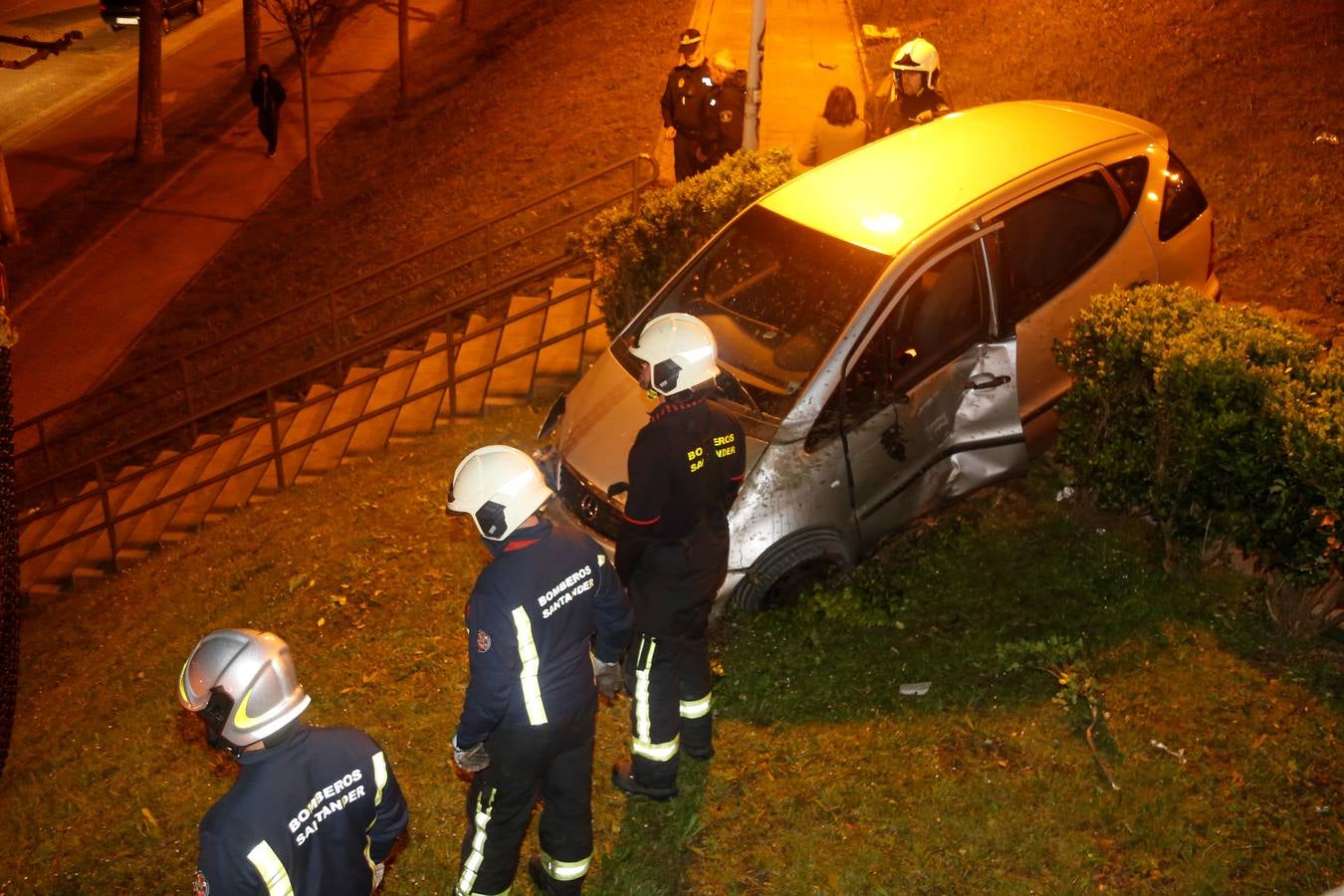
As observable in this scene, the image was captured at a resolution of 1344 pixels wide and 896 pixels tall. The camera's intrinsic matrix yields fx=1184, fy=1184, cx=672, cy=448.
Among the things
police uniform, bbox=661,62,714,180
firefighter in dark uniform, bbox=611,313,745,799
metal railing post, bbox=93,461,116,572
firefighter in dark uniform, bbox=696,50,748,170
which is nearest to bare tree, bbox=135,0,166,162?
metal railing post, bbox=93,461,116,572

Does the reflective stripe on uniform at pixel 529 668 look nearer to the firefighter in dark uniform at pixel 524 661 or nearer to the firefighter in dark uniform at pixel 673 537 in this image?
the firefighter in dark uniform at pixel 524 661

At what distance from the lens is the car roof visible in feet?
20.7

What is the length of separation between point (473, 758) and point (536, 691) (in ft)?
1.16

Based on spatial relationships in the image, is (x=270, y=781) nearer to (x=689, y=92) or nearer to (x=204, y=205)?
(x=689, y=92)

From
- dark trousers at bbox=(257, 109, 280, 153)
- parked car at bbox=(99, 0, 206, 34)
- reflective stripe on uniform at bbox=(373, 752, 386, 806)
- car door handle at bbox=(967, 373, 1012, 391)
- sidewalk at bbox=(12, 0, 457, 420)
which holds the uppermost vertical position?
reflective stripe on uniform at bbox=(373, 752, 386, 806)

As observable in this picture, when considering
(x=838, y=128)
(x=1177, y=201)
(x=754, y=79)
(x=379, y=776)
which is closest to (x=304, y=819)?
(x=379, y=776)

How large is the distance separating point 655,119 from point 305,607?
999cm

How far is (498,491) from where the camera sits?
394cm

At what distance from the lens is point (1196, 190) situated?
7113 millimetres

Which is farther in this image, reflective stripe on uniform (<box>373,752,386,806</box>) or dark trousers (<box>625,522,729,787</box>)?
dark trousers (<box>625,522,729,787</box>)

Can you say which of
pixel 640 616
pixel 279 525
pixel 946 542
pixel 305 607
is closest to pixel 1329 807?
pixel 946 542

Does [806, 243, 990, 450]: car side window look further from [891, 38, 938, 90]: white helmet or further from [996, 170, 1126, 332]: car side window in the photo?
[891, 38, 938, 90]: white helmet

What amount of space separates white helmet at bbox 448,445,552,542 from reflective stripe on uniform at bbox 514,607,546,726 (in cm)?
29

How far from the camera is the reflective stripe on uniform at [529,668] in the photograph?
3.95 m
